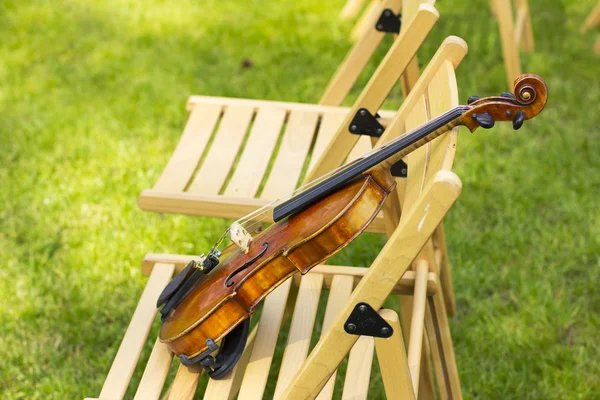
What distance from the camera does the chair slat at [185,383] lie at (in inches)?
68.0

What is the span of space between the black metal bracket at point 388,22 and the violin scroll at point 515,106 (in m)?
1.12

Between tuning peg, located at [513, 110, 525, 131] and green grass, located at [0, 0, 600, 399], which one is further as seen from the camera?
green grass, located at [0, 0, 600, 399]

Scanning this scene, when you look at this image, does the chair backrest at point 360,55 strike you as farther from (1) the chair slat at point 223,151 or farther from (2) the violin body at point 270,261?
(2) the violin body at point 270,261

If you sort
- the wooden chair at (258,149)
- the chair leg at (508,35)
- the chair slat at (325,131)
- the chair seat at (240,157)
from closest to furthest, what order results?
the wooden chair at (258,149)
the chair seat at (240,157)
the chair slat at (325,131)
the chair leg at (508,35)

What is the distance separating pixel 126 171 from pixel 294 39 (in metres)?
1.37

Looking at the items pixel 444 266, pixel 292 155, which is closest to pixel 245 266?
pixel 292 155

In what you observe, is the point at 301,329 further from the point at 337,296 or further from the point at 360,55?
the point at 360,55

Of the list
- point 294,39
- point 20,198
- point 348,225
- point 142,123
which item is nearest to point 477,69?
point 294,39

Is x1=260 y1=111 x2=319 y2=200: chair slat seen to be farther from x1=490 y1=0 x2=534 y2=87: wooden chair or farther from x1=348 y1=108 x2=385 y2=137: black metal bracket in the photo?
x1=490 y1=0 x2=534 y2=87: wooden chair

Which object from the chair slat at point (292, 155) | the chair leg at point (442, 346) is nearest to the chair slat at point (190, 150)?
the chair slat at point (292, 155)

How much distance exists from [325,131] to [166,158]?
1104 millimetres

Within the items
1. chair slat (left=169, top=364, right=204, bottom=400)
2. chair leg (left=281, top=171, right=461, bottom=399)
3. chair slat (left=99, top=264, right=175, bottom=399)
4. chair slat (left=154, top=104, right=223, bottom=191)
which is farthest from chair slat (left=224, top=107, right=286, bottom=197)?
chair leg (left=281, top=171, right=461, bottom=399)

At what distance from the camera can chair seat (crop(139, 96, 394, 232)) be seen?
2.15 m

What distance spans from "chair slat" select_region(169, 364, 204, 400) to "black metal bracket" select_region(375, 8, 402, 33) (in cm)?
126
